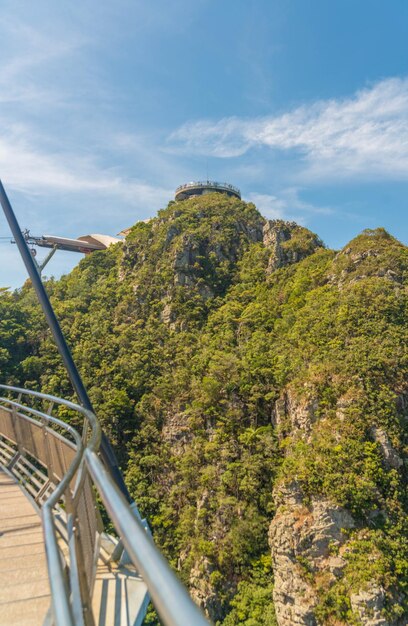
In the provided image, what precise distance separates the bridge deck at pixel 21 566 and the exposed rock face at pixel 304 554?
1680cm

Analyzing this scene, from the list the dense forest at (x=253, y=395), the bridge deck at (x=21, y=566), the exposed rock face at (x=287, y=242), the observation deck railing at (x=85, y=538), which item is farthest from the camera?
the exposed rock face at (x=287, y=242)

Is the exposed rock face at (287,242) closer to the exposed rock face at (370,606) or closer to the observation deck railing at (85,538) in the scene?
the exposed rock face at (370,606)

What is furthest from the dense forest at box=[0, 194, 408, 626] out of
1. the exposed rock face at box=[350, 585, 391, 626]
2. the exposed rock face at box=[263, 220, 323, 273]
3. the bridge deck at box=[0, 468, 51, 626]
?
the bridge deck at box=[0, 468, 51, 626]

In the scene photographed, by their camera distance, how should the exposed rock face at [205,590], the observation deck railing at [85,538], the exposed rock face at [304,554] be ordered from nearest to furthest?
1. the observation deck railing at [85,538]
2. the exposed rock face at [304,554]
3. the exposed rock face at [205,590]

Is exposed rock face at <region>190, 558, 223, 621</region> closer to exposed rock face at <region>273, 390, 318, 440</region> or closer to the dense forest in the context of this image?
the dense forest

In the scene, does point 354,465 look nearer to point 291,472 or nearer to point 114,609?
point 291,472

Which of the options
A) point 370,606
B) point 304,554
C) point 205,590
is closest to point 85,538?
point 370,606

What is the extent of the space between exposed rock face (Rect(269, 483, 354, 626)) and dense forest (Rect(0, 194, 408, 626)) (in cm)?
7

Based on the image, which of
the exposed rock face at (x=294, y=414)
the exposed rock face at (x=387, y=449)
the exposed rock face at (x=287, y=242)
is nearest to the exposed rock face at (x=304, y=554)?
the exposed rock face at (x=387, y=449)

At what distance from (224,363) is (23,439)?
2336 centimetres

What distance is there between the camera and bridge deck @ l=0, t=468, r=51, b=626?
214cm

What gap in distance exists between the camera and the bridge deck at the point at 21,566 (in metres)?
2.14

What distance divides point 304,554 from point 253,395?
969 cm

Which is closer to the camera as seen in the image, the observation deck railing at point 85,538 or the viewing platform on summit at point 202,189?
the observation deck railing at point 85,538
